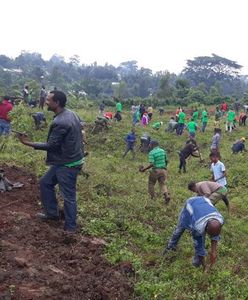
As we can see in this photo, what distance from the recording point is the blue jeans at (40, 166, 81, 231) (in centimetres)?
641

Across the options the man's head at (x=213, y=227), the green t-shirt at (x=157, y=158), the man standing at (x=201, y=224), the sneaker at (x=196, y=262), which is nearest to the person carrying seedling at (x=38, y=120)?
the green t-shirt at (x=157, y=158)

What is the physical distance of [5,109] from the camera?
13078mm

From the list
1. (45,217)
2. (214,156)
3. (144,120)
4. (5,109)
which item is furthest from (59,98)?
(144,120)

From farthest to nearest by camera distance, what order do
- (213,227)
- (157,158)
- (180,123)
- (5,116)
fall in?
(180,123), (5,116), (157,158), (213,227)

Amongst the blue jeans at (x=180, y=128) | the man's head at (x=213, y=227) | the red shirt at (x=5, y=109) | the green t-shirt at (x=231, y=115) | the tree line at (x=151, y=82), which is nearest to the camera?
the man's head at (x=213, y=227)

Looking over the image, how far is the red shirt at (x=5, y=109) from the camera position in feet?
42.5

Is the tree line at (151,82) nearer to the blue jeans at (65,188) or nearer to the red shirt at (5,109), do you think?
the red shirt at (5,109)

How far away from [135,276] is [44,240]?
1264 millimetres

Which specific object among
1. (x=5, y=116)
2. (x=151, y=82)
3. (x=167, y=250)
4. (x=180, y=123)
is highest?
(x=5, y=116)

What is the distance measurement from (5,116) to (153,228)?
6710 millimetres

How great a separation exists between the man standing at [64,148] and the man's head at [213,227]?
1.80 m

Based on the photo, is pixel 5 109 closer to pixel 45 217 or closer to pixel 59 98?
pixel 45 217

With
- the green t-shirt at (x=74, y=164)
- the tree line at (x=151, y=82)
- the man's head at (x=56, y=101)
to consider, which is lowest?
the tree line at (x=151, y=82)

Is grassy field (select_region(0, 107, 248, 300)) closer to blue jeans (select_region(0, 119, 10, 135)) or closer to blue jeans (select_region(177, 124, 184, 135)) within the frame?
blue jeans (select_region(0, 119, 10, 135))
